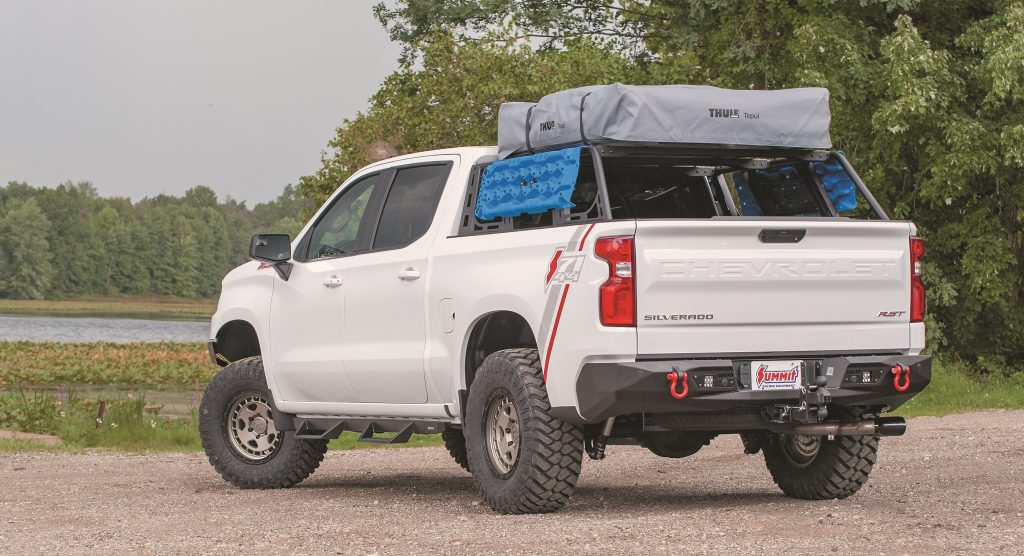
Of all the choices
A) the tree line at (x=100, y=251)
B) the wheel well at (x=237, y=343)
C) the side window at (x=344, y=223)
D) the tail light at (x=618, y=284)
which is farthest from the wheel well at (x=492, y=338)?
the tree line at (x=100, y=251)

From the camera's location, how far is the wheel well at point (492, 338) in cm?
851

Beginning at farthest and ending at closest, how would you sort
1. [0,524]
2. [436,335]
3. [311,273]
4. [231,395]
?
[231,395] → [311,273] → [436,335] → [0,524]

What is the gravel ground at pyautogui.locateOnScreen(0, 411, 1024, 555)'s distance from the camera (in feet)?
22.9

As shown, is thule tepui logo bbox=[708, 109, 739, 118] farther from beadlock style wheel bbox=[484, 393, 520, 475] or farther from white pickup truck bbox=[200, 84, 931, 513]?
beadlock style wheel bbox=[484, 393, 520, 475]

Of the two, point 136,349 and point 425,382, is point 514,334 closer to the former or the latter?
point 425,382

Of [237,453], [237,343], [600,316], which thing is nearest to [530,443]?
[600,316]

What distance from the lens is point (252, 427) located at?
10.7m

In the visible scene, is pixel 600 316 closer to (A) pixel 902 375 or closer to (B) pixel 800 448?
(A) pixel 902 375

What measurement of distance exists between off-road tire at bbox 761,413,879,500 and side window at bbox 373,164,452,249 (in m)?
2.48

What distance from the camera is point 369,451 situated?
15055 millimetres

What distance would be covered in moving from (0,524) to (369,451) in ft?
22.9

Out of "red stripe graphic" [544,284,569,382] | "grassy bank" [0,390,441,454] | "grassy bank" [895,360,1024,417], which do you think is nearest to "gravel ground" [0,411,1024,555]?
"red stripe graphic" [544,284,569,382]

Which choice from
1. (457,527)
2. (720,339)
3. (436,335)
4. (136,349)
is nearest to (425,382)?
(436,335)

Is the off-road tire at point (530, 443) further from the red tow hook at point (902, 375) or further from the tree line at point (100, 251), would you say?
the tree line at point (100, 251)
